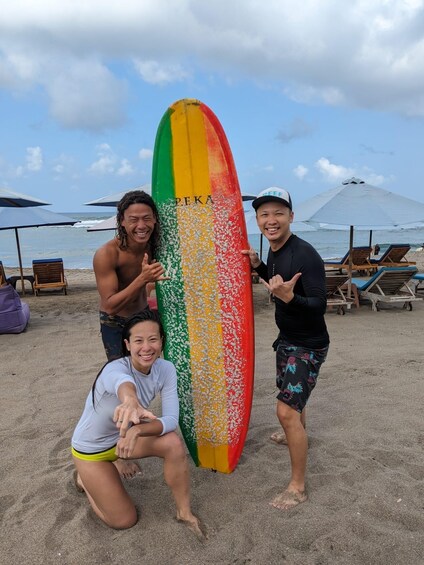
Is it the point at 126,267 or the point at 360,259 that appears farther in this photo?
the point at 360,259

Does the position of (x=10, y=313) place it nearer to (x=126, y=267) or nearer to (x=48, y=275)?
(x=48, y=275)

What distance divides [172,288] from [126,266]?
330 millimetres

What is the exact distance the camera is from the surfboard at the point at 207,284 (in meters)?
2.70

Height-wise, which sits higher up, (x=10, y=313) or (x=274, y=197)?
(x=274, y=197)

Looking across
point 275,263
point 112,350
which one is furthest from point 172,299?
point 275,263

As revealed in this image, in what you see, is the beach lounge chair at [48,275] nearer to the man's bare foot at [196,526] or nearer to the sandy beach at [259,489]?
the sandy beach at [259,489]

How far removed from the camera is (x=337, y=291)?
7.73 m

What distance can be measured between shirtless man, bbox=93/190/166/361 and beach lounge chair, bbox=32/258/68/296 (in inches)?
280

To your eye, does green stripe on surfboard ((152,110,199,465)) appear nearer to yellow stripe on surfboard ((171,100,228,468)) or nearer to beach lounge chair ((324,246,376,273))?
yellow stripe on surfboard ((171,100,228,468))

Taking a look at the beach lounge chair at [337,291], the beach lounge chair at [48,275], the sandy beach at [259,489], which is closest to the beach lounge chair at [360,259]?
the beach lounge chair at [337,291]

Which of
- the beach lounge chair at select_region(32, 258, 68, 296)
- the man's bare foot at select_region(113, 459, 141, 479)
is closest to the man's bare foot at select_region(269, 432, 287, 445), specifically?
the man's bare foot at select_region(113, 459, 141, 479)

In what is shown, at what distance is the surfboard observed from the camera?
2697 millimetres

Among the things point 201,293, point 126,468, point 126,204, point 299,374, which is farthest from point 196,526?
point 126,204

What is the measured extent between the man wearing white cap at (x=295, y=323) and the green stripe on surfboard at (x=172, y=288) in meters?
0.61
